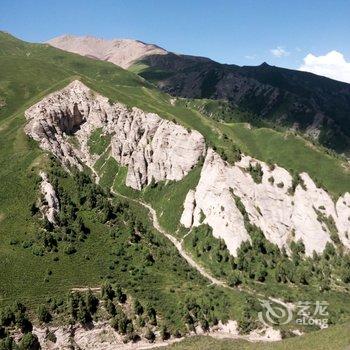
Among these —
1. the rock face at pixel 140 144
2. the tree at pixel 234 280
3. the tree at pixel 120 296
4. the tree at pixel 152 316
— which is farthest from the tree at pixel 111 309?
the rock face at pixel 140 144

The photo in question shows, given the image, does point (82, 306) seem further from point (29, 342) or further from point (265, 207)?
point (265, 207)

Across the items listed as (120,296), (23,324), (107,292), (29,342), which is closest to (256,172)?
(120,296)

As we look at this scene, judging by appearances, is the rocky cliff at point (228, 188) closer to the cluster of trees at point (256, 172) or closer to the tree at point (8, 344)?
the cluster of trees at point (256, 172)

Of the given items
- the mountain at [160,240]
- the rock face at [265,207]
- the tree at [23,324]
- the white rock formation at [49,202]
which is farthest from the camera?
the rock face at [265,207]

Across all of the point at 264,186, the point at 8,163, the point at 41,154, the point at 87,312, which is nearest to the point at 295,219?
the point at 264,186

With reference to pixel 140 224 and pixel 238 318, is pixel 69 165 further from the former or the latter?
pixel 238 318

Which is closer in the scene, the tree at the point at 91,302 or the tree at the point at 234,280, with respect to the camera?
the tree at the point at 91,302
